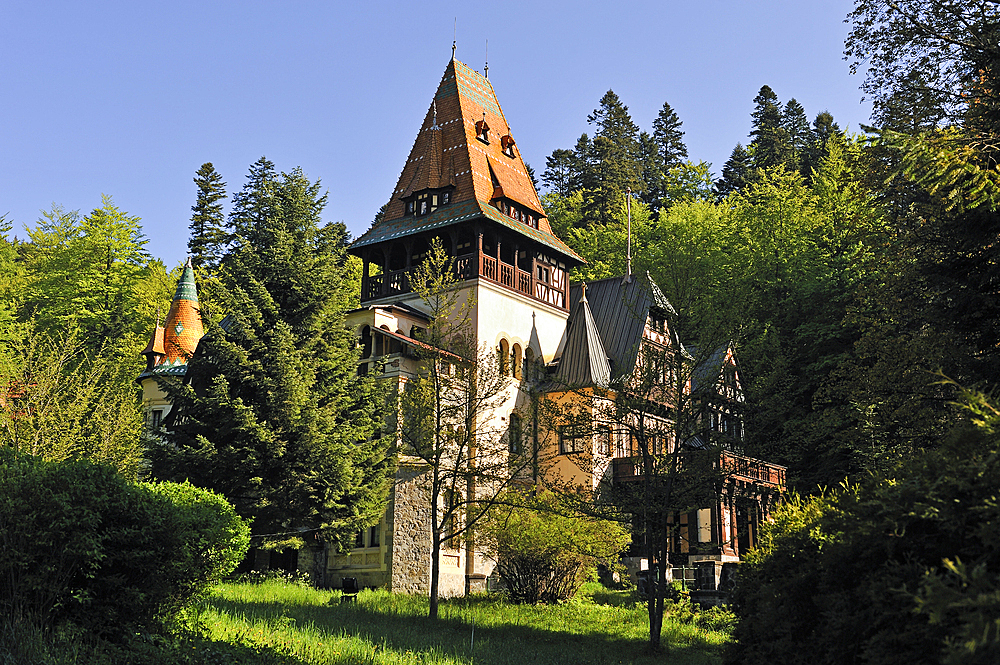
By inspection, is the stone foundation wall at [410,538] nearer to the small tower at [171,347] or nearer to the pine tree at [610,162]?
the small tower at [171,347]

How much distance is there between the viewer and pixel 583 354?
35531 millimetres

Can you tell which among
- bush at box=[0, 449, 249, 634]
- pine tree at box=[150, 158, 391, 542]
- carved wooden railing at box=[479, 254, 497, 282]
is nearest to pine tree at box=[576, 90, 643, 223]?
carved wooden railing at box=[479, 254, 497, 282]

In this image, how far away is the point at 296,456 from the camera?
25.3 m

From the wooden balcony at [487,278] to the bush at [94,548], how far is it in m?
20.0

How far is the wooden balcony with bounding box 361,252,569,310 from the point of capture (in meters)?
34.4

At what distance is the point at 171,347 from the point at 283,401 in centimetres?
1572

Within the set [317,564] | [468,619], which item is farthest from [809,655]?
[317,564]

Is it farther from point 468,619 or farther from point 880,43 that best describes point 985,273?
point 468,619

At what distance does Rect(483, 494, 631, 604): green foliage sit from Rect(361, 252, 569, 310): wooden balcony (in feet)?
35.8

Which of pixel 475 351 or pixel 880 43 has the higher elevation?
pixel 880 43

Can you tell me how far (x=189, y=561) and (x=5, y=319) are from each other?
102ft

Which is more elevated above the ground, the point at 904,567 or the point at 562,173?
the point at 562,173

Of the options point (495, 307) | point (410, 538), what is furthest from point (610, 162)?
point (410, 538)

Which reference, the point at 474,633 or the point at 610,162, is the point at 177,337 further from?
the point at 610,162
